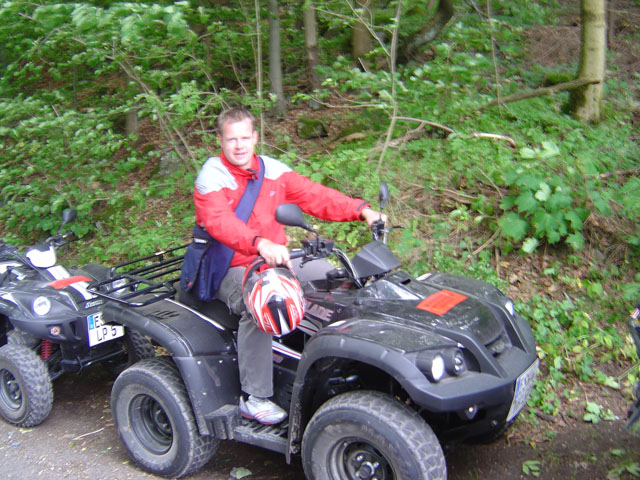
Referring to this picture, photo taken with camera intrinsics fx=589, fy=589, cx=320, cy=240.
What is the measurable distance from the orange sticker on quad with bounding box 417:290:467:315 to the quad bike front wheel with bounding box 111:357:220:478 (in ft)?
5.17

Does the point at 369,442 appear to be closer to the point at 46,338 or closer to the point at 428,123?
the point at 46,338

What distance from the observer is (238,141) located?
3.51 m

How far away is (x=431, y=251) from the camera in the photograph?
219 inches

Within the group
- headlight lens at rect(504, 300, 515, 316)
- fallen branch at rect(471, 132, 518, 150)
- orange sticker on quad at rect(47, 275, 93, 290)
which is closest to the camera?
headlight lens at rect(504, 300, 515, 316)

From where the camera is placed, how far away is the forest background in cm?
496

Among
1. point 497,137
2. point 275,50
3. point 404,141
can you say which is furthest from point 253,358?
point 275,50

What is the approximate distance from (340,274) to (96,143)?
483 centimetres

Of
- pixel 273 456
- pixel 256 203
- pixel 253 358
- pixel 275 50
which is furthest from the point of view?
pixel 275 50

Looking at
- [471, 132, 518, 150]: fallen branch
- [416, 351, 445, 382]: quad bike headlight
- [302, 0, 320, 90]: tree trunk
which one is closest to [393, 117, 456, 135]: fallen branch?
[471, 132, 518, 150]: fallen branch

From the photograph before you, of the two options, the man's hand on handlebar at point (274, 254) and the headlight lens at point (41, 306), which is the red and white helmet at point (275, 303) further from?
the headlight lens at point (41, 306)

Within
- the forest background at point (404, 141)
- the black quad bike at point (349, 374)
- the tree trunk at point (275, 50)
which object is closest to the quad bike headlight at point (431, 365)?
the black quad bike at point (349, 374)

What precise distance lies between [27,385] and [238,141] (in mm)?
2520

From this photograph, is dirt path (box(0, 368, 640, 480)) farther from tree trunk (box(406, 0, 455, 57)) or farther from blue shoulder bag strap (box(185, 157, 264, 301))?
tree trunk (box(406, 0, 455, 57))

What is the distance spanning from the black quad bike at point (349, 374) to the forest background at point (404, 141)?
124 cm
